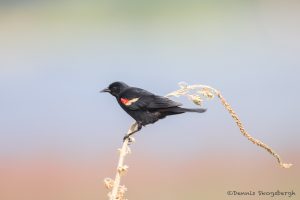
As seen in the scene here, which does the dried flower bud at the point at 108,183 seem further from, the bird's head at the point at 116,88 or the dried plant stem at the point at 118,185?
the bird's head at the point at 116,88

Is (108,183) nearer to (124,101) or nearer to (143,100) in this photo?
(143,100)

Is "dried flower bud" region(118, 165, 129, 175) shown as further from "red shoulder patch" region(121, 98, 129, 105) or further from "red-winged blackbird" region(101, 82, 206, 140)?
"red shoulder patch" region(121, 98, 129, 105)

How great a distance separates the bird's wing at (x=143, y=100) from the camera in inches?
88.8

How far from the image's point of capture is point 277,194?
2225mm

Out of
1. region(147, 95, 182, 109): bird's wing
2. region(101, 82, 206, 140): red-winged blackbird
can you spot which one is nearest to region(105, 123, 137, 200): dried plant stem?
region(101, 82, 206, 140): red-winged blackbird

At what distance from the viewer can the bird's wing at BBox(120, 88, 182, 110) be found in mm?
2256

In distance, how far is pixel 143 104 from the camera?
7.97 ft

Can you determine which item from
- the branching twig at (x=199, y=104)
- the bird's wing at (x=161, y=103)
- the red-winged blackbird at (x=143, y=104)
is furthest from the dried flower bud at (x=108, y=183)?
the bird's wing at (x=161, y=103)

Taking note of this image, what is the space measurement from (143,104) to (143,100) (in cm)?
3

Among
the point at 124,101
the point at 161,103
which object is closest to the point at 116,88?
the point at 124,101

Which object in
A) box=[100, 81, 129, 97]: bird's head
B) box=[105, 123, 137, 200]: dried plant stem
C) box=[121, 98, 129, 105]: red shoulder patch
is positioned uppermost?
box=[100, 81, 129, 97]: bird's head

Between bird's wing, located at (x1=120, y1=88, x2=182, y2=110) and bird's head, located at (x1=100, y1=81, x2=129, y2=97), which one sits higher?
bird's head, located at (x1=100, y1=81, x2=129, y2=97)

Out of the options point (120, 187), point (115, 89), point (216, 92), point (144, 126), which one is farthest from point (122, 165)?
point (115, 89)

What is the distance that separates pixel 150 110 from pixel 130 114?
185mm
